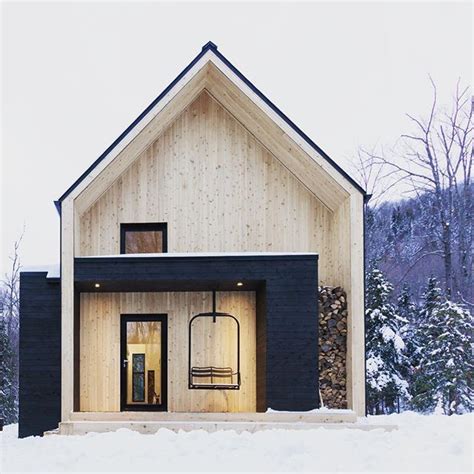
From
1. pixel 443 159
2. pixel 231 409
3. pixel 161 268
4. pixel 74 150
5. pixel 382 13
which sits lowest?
pixel 231 409

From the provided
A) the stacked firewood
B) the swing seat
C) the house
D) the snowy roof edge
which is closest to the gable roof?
the house

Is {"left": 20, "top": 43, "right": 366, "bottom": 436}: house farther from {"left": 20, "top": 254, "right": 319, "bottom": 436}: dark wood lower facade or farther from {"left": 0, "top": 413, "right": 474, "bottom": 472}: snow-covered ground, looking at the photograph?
{"left": 0, "top": 413, "right": 474, "bottom": 472}: snow-covered ground

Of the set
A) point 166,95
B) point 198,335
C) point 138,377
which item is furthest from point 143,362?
point 166,95

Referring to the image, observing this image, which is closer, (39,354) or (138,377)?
(39,354)

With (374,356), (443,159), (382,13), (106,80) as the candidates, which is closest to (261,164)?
(374,356)

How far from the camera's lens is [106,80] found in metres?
44.7

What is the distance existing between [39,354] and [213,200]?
4027 millimetres

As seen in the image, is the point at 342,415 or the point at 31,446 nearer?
the point at 31,446

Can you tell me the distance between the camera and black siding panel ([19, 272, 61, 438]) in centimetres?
1125

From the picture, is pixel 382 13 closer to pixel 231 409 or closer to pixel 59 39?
pixel 59 39

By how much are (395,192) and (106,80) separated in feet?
85.2

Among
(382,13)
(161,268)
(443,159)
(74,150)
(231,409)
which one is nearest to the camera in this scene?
(161,268)

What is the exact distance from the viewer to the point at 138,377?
40.2 feet

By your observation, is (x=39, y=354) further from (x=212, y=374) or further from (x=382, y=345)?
(x=382, y=345)
